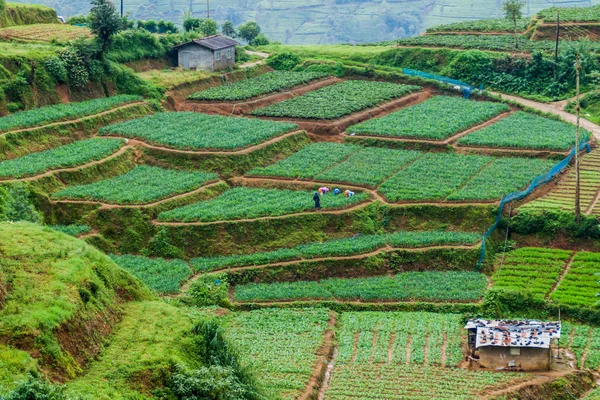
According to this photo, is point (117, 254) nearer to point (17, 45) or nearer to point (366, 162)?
A: point (366, 162)

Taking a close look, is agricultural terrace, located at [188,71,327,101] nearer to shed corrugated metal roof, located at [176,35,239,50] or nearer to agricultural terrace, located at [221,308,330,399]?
shed corrugated metal roof, located at [176,35,239,50]

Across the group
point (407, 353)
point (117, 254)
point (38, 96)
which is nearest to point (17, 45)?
point (38, 96)

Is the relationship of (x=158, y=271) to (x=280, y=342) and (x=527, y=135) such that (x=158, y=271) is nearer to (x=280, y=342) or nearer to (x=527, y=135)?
(x=280, y=342)

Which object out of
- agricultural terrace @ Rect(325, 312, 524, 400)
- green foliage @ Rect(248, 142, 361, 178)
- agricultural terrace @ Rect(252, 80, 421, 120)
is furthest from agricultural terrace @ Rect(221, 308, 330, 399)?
agricultural terrace @ Rect(252, 80, 421, 120)

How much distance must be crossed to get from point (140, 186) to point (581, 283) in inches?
887

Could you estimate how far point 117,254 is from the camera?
50.5m

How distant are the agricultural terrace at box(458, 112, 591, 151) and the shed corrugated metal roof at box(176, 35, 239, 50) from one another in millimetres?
21686

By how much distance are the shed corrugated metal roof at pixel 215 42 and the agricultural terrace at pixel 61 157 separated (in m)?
18.8

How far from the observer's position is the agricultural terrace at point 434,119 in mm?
63781

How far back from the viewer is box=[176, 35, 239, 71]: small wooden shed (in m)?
76.8

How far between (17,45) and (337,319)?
110 ft

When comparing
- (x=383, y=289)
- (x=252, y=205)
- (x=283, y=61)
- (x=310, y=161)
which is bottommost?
(x=383, y=289)

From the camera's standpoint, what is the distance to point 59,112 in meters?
61.1

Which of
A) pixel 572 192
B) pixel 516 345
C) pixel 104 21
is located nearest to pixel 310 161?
pixel 572 192
